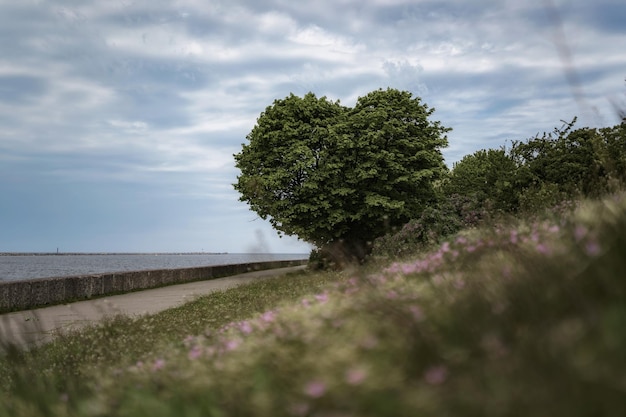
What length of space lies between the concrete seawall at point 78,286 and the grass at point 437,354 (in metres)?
13.6

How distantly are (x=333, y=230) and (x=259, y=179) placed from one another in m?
5.11

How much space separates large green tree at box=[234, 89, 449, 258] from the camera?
28141 mm

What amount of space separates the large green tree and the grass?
75.5ft

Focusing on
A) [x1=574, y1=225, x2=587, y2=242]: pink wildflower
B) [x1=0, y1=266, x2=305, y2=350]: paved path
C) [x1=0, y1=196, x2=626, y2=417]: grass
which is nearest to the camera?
[x1=0, y1=196, x2=626, y2=417]: grass

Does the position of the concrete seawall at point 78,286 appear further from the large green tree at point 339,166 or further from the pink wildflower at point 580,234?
the pink wildflower at point 580,234

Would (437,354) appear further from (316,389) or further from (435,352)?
(316,389)

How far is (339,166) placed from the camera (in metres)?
27.8

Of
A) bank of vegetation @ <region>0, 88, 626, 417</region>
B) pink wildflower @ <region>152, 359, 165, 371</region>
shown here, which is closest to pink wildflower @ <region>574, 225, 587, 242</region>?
bank of vegetation @ <region>0, 88, 626, 417</region>

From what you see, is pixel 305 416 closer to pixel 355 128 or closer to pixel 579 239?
pixel 579 239

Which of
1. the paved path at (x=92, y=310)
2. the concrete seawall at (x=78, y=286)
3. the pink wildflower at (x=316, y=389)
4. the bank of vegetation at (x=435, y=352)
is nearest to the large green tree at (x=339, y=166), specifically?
the concrete seawall at (x=78, y=286)

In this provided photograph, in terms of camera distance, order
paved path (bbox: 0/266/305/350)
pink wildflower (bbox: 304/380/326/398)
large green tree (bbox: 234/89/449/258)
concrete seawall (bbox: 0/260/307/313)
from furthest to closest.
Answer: large green tree (bbox: 234/89/449/258)
concrete seawall (bbox: 0/260/307/313)
paved path (bbox: 0/266/305/350)
pink wildflower (bbox: 304/380/326/398)

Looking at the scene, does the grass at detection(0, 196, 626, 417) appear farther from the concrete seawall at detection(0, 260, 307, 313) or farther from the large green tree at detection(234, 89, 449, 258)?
the large green tree at detection(234, 89, 449, 258)

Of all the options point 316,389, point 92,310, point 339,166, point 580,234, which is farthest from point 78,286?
point 316,389

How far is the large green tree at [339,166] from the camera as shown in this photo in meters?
28.1
